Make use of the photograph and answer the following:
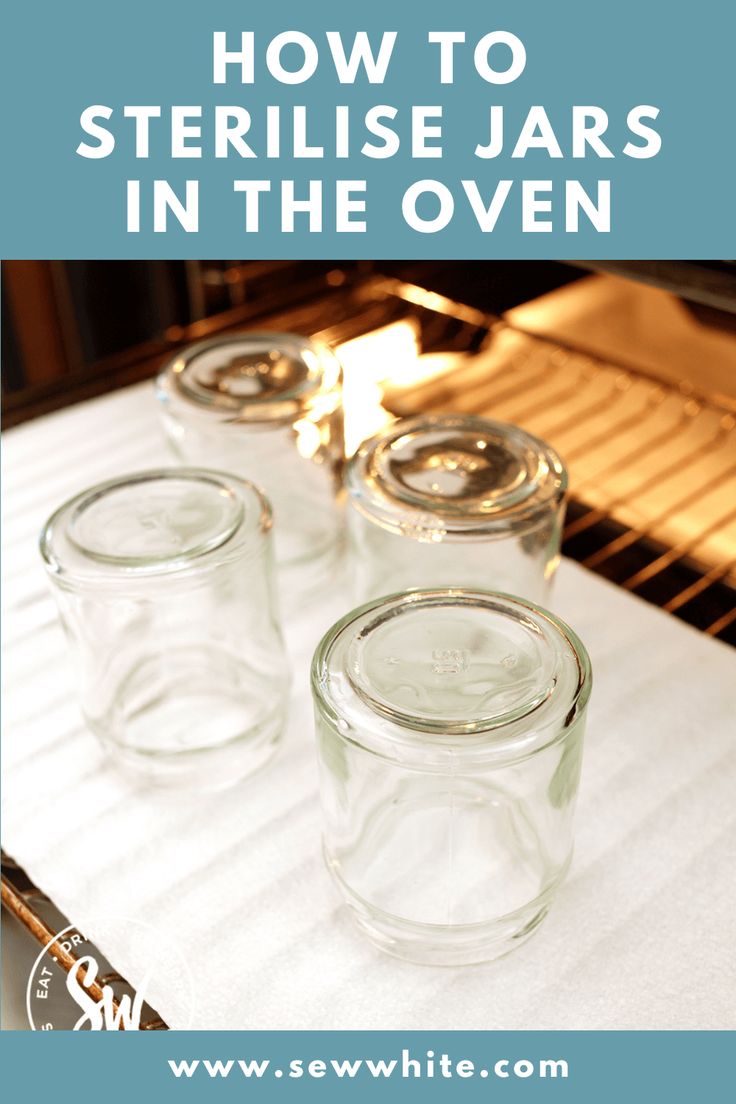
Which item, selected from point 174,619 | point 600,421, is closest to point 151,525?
point 174,619

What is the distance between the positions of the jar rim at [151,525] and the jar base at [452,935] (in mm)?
158

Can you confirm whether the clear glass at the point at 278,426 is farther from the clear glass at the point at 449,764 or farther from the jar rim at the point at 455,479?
the clear glass at the point at 449,764

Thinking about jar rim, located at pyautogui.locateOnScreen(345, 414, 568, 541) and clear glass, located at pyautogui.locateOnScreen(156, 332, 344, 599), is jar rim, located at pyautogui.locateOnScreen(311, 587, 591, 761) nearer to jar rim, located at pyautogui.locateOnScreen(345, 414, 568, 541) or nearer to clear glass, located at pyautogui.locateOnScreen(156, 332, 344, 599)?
jar rim, located at pyautogui.locateOnScreen(345, 414, 568, 541)

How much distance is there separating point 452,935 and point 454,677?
102mm

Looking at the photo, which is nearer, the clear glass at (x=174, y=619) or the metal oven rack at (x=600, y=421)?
the clear glass at (x=174, y=619)

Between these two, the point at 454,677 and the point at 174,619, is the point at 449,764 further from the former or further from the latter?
the point at 174,619

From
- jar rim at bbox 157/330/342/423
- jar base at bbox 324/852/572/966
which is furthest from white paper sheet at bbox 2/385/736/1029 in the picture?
jar rim at bbox 157/330/342/423

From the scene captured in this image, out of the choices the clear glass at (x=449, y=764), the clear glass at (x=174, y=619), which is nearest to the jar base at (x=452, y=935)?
the clear glass at (x=449, y=764)

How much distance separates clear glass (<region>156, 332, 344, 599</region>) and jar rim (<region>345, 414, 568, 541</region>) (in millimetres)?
74

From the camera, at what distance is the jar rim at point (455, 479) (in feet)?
1.67

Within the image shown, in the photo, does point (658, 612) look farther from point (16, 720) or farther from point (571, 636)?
point (16, 720)

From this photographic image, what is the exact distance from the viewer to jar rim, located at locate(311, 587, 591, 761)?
389mm

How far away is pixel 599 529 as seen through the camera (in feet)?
2.17

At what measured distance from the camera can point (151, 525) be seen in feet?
1.68
